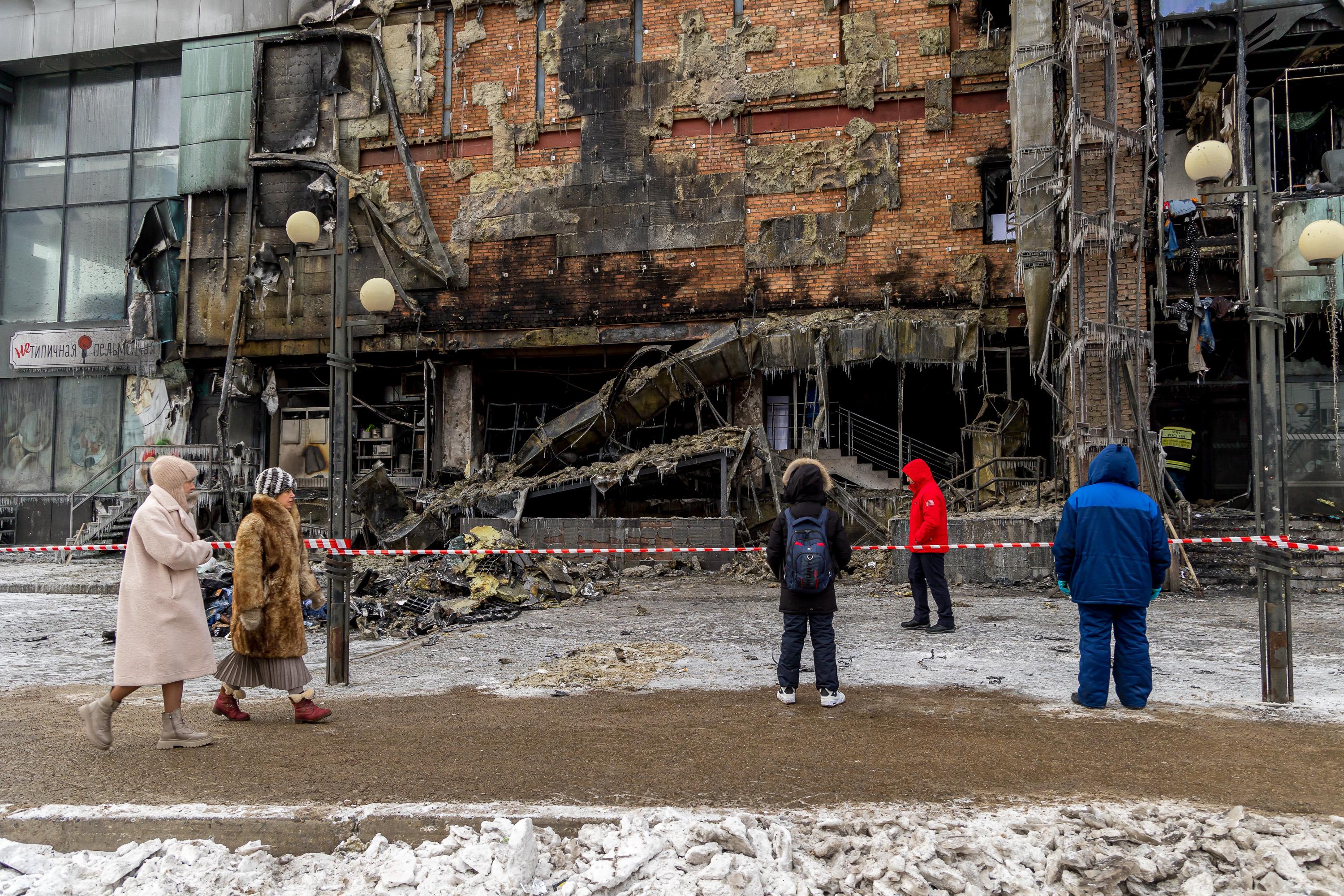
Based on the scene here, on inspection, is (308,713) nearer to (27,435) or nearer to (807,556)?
(807,556)

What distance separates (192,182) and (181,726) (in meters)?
18.9

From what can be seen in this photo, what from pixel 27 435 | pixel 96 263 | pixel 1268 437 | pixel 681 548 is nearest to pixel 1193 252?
pixel 681 548

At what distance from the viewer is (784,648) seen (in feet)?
18.0

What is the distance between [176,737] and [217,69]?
20.2 m

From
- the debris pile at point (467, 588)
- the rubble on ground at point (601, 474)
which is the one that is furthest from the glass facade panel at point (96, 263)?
the debris pile at point (467, 588)

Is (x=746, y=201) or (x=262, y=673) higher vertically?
(x=746, y=201)

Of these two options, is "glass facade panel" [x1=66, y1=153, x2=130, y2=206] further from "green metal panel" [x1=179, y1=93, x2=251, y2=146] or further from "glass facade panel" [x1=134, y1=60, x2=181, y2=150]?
"green metal panel" [x1=179, y1=93, x2=251, y2=146]

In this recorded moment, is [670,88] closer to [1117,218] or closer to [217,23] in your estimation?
[1117,218]

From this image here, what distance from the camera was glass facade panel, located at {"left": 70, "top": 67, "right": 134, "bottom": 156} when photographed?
72.6 ft

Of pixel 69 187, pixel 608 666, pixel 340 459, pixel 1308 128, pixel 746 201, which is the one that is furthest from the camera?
pixel 69 187

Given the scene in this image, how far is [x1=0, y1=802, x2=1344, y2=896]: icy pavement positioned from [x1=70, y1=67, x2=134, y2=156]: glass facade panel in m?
24.3

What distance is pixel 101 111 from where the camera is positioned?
2231cm

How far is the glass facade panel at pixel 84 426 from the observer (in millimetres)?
21359

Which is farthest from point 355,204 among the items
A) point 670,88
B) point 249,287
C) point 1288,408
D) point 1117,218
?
point 1288,408
